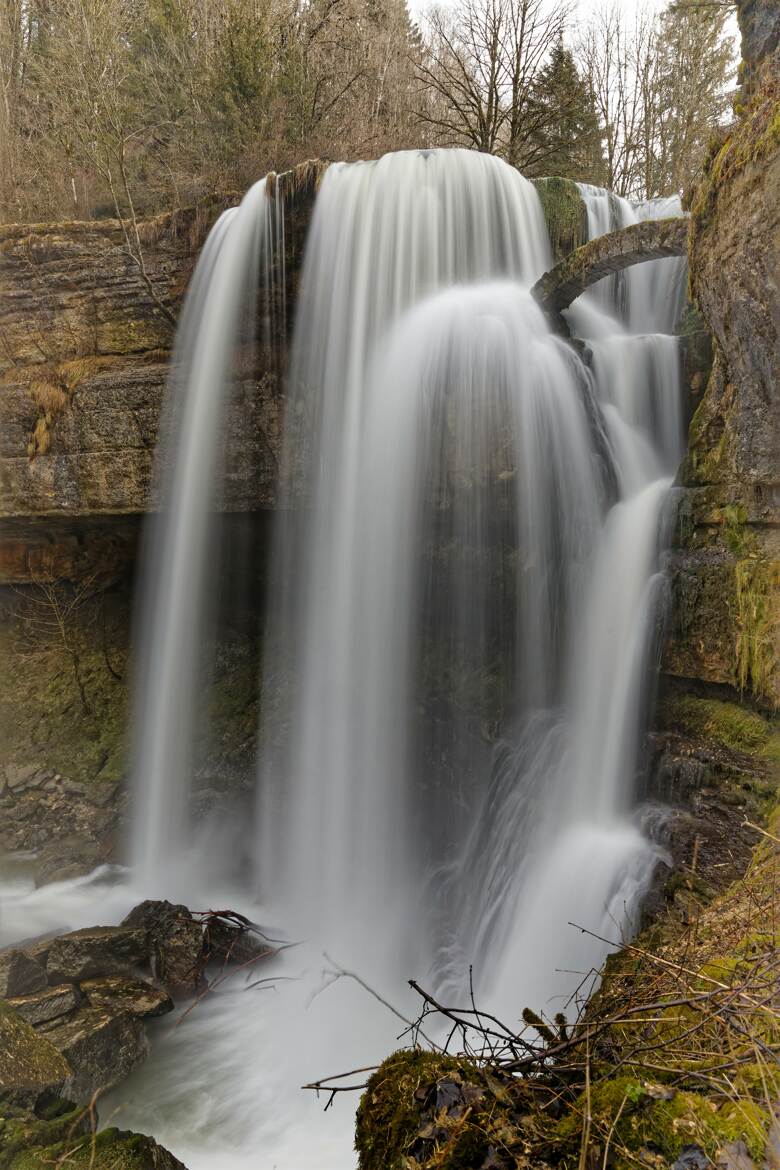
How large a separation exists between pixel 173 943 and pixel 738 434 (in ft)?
20.4

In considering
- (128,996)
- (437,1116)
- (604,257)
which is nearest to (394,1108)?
(437,1116)

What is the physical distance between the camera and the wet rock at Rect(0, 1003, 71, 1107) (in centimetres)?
377

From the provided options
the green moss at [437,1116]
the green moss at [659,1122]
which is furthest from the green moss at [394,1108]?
the green moss at [659,1122]

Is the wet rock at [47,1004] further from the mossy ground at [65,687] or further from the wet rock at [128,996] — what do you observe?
the mossy ground at [65,687]

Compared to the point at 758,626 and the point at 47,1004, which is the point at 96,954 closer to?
the point at 47,1004

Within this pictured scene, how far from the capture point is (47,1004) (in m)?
4.88

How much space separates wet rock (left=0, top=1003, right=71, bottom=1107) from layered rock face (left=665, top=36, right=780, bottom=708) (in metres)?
5.08

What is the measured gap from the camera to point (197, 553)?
28.0ft

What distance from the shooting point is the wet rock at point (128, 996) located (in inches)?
201

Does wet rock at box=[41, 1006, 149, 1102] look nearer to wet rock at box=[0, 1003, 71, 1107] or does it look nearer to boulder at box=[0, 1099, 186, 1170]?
wet rock at box=[0, 1003, 71, 1107]

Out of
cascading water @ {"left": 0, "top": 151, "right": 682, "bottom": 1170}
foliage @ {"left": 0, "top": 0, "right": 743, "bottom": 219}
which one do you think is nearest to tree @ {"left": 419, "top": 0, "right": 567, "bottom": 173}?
foliage @ {"left": 0, "top": 0, "right": 743, "bottom": 219}

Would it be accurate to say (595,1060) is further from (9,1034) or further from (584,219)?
(584,219)

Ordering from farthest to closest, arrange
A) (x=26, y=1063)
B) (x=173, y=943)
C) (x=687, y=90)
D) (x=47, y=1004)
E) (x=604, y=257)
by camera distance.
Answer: (x=687, y=90) < (x=604, y=257) < (x=173, y=943) < (x=47, y=1004) < (x=26, y=1063)

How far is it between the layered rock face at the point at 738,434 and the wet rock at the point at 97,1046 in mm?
4940
